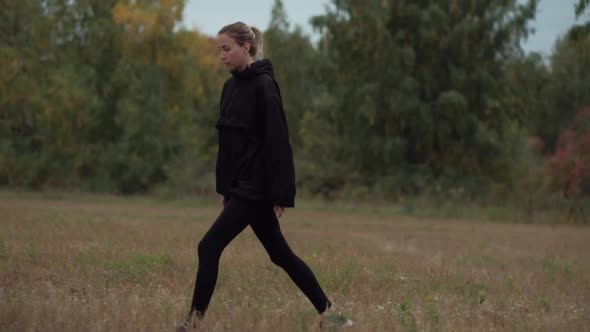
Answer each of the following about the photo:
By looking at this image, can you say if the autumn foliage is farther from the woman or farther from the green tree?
the woman

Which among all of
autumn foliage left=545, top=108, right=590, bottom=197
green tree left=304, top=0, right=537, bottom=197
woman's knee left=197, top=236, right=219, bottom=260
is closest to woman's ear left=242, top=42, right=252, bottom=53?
woman's knee left=197, top=236, right=219, bottom=260

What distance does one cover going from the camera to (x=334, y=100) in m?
34.0

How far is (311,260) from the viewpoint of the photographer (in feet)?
30.6

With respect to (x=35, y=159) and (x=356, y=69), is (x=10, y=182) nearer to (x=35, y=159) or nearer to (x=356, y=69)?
(x=35, y=159)

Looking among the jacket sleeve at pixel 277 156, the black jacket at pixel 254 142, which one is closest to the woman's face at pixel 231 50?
the black jacket at pixel 254 142

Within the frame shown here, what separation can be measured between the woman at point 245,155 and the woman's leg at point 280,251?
0.04 ft

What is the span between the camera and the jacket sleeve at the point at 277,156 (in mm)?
4727

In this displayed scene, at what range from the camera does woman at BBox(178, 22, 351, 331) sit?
15.8 feet

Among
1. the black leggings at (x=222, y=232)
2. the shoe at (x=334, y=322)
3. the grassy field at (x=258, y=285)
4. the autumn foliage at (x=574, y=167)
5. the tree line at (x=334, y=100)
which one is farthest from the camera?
the tree line at (x=334, y=100)

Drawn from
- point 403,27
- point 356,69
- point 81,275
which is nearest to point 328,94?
point 356,69

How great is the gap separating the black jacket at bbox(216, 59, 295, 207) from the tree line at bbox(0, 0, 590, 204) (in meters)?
27.0

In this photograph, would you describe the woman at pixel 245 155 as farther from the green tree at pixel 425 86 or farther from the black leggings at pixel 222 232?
the green tree at pixel 425 86

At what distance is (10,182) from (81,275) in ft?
109

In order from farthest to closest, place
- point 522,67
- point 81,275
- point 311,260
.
A: point 522,67 → point 311,260 → point 81,275
